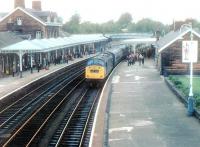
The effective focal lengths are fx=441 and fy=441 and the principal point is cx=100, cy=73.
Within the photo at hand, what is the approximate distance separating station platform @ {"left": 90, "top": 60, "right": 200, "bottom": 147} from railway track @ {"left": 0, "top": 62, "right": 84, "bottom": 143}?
4.25 m

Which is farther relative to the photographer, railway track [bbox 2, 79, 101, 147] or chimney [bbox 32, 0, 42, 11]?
chimney [bbox 32, 0, 42, 11]

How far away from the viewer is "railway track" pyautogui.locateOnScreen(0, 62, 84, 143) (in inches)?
895

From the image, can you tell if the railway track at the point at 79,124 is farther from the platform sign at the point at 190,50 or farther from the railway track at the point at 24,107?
the platform sign at the point at 190,50

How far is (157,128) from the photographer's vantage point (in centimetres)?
2058

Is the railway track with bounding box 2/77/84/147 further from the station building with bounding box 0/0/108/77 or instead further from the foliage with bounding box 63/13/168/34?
the foliage with bounding box 63/13/168/34

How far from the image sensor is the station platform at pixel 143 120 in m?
18.5

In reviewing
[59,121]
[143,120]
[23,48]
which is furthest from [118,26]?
[143,120]

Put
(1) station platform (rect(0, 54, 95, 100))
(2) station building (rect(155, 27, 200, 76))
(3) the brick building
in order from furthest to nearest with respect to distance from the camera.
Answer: (3) the brick building
(2) station building (rect(155, 27, 200, 76))
(1) station platform (rect(0, 54, 95, 100))

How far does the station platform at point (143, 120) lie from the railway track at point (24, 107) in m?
4.25

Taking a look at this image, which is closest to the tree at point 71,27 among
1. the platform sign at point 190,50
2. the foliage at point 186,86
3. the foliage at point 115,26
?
the foliage at point 115,26

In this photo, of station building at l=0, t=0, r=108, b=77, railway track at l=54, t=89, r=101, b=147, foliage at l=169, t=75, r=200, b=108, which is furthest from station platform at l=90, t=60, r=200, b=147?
station building at l=0, t=0, r=108, b=77

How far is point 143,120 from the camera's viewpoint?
22406 millimetres

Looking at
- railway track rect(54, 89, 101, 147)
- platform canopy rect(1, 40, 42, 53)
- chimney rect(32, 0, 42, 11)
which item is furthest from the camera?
chimney rect(32, 0, 42, 11)

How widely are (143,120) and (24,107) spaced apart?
862 cm
